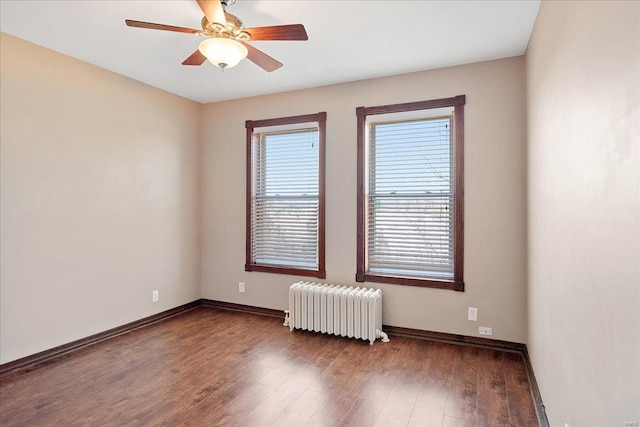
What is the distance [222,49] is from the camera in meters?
2.26

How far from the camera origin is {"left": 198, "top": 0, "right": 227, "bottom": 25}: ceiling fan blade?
1.95 m

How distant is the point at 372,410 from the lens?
2371 mm

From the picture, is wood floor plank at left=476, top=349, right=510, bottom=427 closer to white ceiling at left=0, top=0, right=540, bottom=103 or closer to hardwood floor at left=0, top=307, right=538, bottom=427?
hardwood floor at left=0, top=307, right=538, bottom=427

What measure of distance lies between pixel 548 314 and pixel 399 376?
1.26 metres

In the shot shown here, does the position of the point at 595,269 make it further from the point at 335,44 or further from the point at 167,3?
the point at 167,3

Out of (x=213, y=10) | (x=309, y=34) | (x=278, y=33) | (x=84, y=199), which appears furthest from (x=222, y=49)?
(x=84, y=199)

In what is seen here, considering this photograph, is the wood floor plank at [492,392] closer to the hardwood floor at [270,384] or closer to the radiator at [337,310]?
the hardwood floor at [270,384]

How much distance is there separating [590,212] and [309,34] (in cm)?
243

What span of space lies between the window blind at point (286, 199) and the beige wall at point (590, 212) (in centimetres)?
252

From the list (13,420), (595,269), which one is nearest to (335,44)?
(595,269)

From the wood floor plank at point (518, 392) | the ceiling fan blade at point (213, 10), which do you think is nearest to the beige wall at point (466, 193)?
the wood floor plank at point (518, 392)

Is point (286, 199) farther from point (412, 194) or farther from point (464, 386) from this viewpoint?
point (464, 386)

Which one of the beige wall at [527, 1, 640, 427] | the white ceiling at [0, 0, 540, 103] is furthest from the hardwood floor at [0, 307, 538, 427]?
the white ceiling at [0, 0, 540, 103]

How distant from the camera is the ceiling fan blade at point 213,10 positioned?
1951 millimetres
